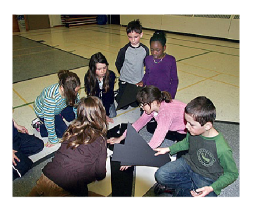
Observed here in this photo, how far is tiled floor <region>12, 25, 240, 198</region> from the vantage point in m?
2.89

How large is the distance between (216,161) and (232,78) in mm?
3224

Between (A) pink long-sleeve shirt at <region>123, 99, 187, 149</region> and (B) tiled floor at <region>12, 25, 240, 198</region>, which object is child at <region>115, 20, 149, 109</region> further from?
(A) pink long-sleeve shirt at <region>123, 99, 187, 149</region>

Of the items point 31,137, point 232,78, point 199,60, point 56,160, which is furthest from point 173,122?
point 199,60

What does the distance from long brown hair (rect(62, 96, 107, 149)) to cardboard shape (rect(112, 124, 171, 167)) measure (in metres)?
0.18

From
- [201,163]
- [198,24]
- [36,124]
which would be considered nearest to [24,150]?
[36,124]

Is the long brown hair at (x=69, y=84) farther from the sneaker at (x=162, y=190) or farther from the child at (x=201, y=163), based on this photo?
the sneaker at (x=162, y=190)

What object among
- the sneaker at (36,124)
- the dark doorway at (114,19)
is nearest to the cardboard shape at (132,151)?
the sneaker at (36,124)

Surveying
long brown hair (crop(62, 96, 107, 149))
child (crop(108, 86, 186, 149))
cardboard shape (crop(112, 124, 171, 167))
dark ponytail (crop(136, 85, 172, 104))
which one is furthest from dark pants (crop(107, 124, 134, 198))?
dark ponytail (crop(136, 85, 172, 104))

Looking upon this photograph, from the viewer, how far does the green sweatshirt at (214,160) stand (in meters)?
1.29

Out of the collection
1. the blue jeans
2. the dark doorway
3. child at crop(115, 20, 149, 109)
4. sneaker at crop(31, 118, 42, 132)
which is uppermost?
the dark doorway

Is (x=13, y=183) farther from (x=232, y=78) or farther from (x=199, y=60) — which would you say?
(x=199, y=60)

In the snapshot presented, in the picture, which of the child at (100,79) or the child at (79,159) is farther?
the child at (100,79)

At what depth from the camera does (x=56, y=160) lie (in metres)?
1.37

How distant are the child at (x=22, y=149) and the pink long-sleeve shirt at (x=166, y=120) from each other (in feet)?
3.51
